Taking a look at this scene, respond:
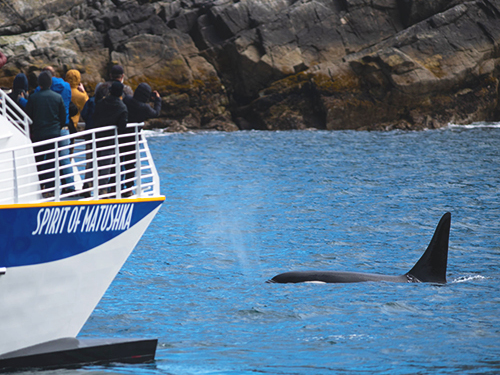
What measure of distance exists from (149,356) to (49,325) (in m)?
1.42

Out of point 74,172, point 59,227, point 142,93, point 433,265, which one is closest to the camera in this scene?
point 59,227

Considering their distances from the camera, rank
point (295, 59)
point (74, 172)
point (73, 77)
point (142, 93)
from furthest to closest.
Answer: point (295, 59) < point (73, 77) < point (142, 93) < point (74, 172)

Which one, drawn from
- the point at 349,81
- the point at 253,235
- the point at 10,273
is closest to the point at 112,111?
the point at 10,273

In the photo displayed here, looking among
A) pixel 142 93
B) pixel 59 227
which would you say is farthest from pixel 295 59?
pixel 59 227

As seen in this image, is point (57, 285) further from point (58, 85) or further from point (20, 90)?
point (20, 90)

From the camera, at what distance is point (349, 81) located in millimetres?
59312

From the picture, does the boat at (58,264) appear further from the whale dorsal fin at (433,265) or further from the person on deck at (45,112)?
the whale dorsal fin at (433,265)

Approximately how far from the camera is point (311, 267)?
15.9 meters

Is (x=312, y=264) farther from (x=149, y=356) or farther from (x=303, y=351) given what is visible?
(x=149, y=356)

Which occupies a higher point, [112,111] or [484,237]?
[112,111]

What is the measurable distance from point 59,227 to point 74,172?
3.28 m

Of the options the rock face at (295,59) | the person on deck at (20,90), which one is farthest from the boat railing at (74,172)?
the rock face at (295,59)

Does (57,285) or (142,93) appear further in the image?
(142,93)

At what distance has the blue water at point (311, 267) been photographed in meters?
9.73
